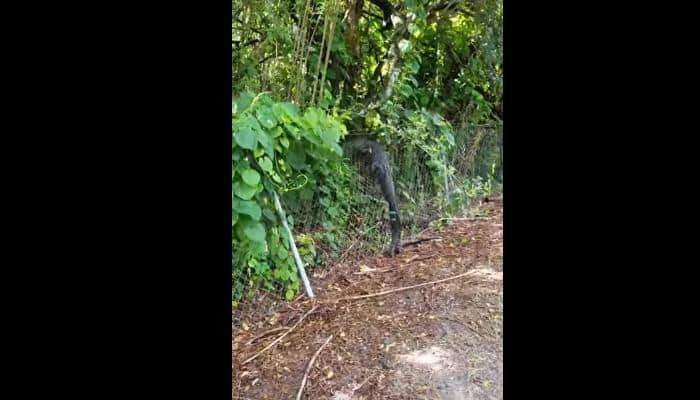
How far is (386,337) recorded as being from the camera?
1705 mm

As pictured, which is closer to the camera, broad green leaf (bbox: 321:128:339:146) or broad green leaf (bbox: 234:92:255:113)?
broad green leaf (bbox: 234:92:255:113)

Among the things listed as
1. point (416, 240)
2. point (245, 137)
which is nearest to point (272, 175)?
point (245, 137)

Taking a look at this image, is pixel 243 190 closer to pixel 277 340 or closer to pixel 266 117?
pixel 266 117

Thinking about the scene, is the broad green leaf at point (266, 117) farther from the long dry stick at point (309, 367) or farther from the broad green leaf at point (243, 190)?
the long dry stick at point (309, 367)

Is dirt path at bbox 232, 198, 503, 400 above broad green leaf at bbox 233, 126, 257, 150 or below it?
below

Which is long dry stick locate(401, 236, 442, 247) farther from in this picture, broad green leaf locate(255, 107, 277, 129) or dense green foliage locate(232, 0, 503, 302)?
broad green leaf locate(255, 107, 277, 129)

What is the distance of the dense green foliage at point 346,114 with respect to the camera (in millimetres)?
1609

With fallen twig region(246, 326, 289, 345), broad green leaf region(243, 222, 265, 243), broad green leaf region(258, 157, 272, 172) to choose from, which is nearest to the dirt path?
fallen twig region(246, 326, 289, 345)

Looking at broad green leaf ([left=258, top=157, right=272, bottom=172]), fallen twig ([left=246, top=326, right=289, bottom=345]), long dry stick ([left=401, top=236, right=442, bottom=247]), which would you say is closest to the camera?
broad green leaf ([left=258, top=157, right=272, bottom=172])

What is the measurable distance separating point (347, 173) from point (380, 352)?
0.83 m

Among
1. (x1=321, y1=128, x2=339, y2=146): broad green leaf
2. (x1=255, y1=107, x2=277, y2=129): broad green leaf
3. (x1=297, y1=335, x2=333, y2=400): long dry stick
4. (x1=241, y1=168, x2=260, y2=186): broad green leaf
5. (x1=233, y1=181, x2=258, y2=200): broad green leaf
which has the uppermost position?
(x1=255, y1=107, x2=277, y2=129): broad green leaf

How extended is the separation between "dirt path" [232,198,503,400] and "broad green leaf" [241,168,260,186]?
51cm

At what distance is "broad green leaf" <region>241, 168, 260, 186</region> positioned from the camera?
1.43 metres
